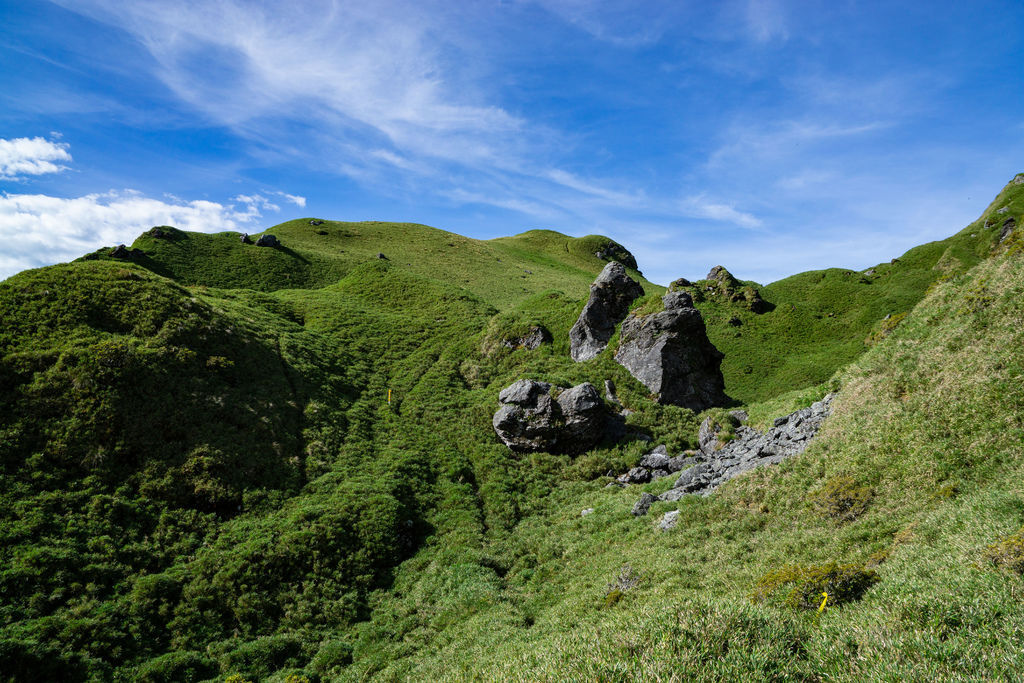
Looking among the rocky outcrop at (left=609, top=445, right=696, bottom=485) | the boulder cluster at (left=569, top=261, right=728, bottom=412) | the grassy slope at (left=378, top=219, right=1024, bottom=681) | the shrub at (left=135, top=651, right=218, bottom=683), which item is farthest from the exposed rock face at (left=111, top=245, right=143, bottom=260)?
the rocky outcrop at (left=609, top=445, right=696, bottom=485)

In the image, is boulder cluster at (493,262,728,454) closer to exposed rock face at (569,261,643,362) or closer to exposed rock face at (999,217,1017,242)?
exposed rock face at (569,261,643,362)

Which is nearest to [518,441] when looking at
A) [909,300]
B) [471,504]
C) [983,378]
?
[471,504]

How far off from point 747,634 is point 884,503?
10.9 metres

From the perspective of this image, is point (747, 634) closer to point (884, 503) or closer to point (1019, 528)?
point (1019, 528)

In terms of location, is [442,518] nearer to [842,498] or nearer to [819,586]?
[842,498]

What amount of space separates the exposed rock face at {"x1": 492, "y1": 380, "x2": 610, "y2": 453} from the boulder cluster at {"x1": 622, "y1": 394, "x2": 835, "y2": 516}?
5364mm

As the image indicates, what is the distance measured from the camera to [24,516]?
20.6 m

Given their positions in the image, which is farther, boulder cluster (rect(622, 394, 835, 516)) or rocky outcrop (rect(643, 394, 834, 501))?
boulder cluster (rect(622, 394, 835, 516))

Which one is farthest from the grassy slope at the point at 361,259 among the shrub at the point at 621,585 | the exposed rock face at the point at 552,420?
the shrub at the point at 621,585

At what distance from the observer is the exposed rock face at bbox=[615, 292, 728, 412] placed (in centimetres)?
4091

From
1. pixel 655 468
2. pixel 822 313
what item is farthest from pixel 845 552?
pixel 822 313

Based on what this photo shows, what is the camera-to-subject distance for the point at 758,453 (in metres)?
23.9

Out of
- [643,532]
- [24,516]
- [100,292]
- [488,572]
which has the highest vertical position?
[100,292]

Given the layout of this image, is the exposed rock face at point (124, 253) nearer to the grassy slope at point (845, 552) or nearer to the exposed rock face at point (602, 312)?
the exposed rock face at point (602, 312)
